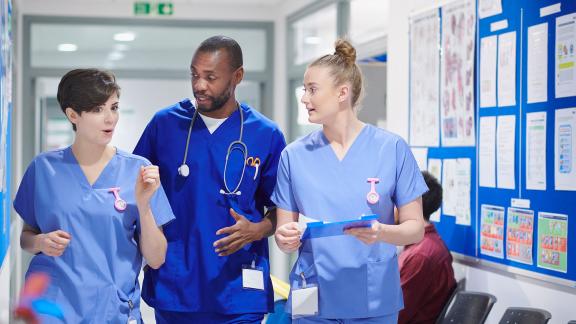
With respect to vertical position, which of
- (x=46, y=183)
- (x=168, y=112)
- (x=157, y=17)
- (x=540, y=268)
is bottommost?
(x=540, y=268)

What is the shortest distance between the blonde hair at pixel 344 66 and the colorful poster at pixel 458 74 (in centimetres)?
163

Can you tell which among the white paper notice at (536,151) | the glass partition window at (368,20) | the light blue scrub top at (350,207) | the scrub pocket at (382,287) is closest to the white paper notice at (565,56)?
the white paper notice at (536,151)

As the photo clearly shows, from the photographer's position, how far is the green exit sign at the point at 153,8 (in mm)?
7656

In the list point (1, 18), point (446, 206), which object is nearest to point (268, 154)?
point (1, 18)

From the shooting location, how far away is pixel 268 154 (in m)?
2.41

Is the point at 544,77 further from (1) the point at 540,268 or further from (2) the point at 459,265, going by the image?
(2) the point at 459,265

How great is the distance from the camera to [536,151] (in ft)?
10.6

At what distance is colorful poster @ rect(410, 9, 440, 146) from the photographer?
4184 millimetres

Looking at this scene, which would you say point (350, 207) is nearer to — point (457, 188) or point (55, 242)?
point (55, 242)

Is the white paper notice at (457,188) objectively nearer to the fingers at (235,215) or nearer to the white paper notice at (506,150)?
the white paper notice at (506,150)

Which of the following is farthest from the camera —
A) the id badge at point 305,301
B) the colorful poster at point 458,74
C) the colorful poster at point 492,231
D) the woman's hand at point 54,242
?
the colorful poster at point 458,74

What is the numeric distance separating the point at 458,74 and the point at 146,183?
7.71 ft

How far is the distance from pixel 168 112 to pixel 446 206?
2.05 meters

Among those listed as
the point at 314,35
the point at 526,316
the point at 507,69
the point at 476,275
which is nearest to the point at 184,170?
the point at 526,316
